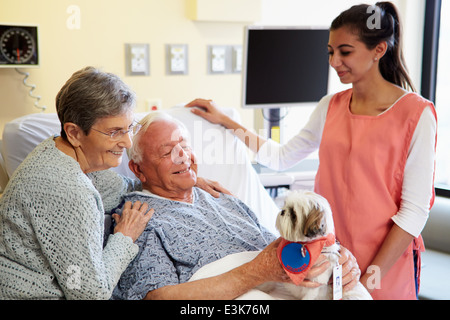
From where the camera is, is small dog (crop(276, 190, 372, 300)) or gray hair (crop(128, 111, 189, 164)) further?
gray hair (crop(128, 111, 189, 164))

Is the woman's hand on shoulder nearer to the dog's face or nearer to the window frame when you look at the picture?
the dog's face

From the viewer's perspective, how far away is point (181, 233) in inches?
63.9

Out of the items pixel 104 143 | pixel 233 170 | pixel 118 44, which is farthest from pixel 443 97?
pixel 104 143

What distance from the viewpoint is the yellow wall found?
264 centimetres

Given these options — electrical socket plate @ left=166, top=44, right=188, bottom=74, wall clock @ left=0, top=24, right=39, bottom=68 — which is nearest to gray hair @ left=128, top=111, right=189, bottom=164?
wall clock @ left=0, top=24, right=39, bottom=68

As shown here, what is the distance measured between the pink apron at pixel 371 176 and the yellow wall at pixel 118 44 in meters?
1.37

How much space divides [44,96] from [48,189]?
1.62 metres

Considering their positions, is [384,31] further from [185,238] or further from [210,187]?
[185,238]

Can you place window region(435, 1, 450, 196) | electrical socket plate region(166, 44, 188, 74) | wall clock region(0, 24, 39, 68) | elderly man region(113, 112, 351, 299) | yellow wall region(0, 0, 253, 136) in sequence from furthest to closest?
window region(435, 1, 450, 196) < electrical socket plate region(166, 44, 188, 74) < yellow wall region(0, 0, 253, 136) < wall clock region(0, 24, 39, 68) < elderly man region(113, 112, 351, 299)

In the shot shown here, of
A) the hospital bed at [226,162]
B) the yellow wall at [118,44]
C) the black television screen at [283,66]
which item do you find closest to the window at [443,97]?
the black television screen at [283,66]

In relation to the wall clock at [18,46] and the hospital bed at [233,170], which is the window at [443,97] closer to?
the hospital bed at [233,170]

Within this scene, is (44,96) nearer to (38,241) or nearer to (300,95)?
(300,95)

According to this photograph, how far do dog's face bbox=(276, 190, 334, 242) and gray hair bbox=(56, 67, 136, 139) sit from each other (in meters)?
0.53

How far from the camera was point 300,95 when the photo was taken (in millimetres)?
2766
